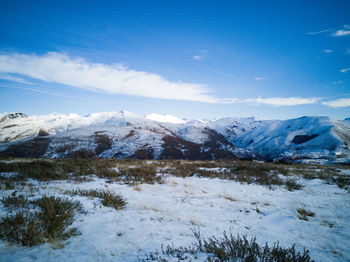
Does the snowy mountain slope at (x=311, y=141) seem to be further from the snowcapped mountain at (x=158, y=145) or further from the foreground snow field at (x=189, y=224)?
the foreground snow field at (x=189, y=224)

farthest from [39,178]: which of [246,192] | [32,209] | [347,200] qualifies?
[347,200]

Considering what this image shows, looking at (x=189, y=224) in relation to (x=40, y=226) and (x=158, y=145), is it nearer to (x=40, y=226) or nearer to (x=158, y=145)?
(x=40, y=226)

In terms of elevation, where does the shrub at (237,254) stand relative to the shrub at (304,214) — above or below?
above

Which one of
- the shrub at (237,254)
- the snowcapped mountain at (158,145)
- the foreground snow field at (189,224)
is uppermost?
the shrub at (237,254)

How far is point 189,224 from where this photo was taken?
3883mm

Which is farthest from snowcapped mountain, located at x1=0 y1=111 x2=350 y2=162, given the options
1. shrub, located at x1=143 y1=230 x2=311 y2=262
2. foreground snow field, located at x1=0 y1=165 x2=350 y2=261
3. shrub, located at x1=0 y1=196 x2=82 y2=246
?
shrub, located at x1=143 y1=230 x2=311 y2=262

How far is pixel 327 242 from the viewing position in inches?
129

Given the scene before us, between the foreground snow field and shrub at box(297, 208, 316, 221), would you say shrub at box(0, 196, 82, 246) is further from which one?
shrub at box(297, 208, 316, 221)

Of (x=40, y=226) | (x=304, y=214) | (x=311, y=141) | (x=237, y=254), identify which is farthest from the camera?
(x=311, y=141)

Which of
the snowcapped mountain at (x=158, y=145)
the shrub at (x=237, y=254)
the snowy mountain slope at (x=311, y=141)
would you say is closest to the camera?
the shrub at (x=237, y=254)

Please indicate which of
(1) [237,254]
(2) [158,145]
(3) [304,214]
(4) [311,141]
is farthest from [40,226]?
(4) [311,141]

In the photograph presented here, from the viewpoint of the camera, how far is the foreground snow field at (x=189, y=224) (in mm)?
2600

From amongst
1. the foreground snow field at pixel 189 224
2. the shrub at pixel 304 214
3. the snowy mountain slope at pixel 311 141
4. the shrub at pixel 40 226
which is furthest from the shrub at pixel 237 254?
the snowy mountain slope at pixel 311 141

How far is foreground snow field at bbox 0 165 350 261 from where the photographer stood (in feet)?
8.53
